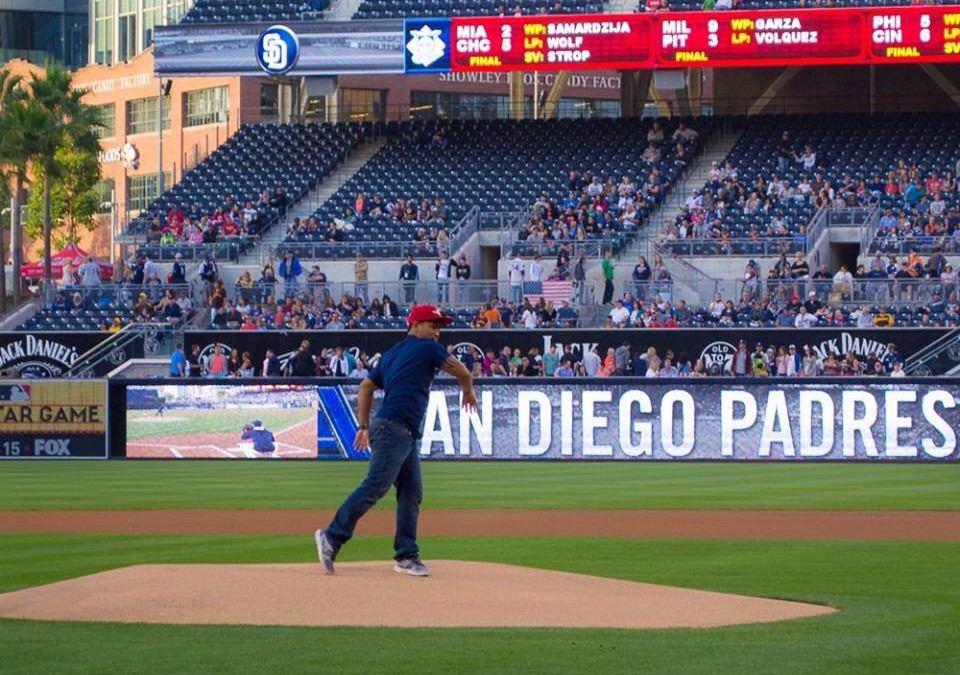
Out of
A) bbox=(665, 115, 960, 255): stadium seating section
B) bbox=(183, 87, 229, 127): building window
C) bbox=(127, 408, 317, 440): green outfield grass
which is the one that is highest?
bbox=(183, 87, 229, 127): building window

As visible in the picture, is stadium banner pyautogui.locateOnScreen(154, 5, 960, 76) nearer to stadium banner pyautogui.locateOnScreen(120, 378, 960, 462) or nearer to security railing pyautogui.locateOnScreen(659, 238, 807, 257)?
security railing pyautogui.locateOnScreen(659, 238, 807, 257)

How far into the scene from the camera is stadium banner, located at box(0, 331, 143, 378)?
37844 millimetres

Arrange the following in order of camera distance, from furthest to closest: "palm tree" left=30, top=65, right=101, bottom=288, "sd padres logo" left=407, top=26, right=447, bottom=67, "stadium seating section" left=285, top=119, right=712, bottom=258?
"palm tree" left=30, top=65, right=101, bottom=288 < "sd padres logo" left=407, top=26, right=447, bottom=67 < "stadium seating section" left=285, top=119, right=712, bottom=258

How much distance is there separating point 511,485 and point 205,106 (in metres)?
50.0

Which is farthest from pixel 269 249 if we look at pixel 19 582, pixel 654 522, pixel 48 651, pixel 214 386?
pixel 48 651

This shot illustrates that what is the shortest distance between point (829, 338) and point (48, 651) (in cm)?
2544

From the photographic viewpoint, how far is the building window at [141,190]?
73750 millimetres

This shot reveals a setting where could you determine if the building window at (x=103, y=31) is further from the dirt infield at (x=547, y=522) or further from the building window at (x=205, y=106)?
the dirt infield at (x=547, y=522)

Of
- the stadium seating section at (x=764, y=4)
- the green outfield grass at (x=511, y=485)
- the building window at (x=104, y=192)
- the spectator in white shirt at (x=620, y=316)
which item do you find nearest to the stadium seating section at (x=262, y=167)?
the stadium seating section at (x=764, y=4)

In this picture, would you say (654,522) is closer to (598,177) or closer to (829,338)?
(829,338)

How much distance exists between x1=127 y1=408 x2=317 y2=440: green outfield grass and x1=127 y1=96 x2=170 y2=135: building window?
43682 millimetres

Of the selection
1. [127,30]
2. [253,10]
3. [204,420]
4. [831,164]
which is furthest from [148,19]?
[204,420]

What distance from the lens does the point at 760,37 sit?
41.6m

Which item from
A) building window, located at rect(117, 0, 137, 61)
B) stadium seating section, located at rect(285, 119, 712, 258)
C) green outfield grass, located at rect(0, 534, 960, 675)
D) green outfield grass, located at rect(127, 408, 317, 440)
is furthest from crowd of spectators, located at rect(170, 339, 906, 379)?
building window, located at rect(117, 0, 137, 61)
